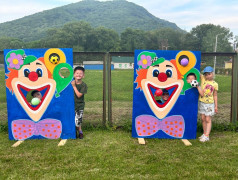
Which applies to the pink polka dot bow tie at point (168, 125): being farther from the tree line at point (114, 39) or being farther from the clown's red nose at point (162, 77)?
the tree line at point (114, 39)

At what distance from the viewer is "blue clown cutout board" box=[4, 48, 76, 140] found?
4.32m

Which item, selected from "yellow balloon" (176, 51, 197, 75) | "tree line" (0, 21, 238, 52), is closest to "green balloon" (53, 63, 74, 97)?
"yellow balloon" (176, 51, 197, 75)

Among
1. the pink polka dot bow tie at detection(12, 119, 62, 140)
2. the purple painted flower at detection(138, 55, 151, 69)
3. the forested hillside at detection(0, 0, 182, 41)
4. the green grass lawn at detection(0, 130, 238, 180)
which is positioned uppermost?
the forested hillside at detection(0, 0, 182, 41)

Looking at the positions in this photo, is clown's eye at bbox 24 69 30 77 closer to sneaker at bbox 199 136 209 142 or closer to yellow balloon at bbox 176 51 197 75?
yellow balloon at bbox 176 51 197 75

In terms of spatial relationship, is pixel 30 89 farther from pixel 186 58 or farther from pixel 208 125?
pixel 208 125

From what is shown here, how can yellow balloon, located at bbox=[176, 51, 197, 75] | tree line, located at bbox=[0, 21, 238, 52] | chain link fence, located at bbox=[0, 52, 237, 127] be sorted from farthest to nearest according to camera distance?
tree line, located at bbox=[0, 21, 238, 52] < chain link fence, located at bbox=[0, 52, 237, 127] < yellow balloon, located at bbox=[176, 51, 197, 75]

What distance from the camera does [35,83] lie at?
4344 millimetres

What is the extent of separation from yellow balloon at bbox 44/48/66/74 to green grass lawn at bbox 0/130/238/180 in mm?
1555

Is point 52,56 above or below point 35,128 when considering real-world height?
above

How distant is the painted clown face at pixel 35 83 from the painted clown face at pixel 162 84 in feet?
6.48

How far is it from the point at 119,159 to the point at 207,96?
2196mm

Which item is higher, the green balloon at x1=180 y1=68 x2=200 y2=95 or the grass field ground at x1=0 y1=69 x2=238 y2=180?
the green balloon at x1=180 y1=68 x2=200 y2=95

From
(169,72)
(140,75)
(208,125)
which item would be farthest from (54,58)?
(208,125)

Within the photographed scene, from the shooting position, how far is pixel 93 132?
482 cm
